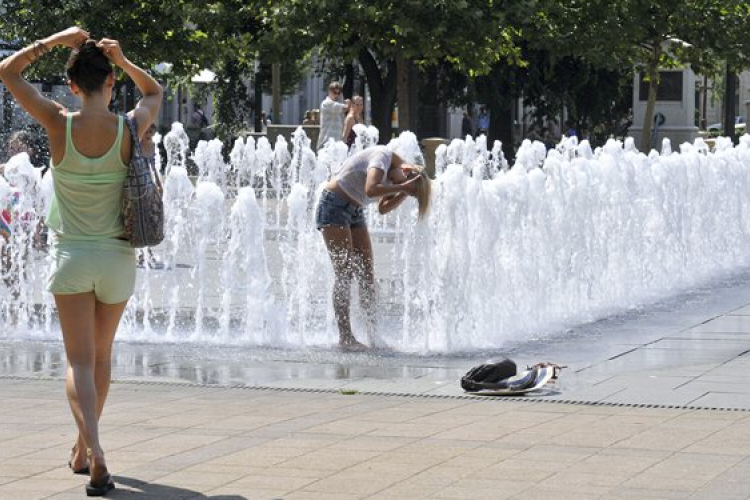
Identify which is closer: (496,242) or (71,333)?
(71,333)

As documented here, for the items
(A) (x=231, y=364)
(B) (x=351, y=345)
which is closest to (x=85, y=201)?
(A) (x=231, y=364)

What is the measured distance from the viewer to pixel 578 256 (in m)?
13.7

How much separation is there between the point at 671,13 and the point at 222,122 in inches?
500

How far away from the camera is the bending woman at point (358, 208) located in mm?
10391

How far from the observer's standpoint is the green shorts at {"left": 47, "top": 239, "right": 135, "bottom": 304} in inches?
252

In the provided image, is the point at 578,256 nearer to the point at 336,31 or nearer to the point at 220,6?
the point at 336,31

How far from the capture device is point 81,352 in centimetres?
646

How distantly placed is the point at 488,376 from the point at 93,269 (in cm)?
298

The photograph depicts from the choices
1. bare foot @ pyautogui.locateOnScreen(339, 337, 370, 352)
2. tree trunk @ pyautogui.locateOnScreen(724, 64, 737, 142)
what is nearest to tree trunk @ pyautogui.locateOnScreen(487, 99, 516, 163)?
tree trunk @ pyautogui.locateOnScreen(724, 64, 737, 142)

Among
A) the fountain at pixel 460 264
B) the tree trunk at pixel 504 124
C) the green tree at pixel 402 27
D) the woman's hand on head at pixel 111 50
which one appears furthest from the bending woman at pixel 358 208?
the tree trunk at pixel 504 124

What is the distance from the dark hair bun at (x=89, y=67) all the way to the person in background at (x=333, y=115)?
2122 centimetres

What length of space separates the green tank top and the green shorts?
0.04 meters

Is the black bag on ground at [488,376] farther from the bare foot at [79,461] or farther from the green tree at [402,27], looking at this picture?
the green tree at [402,27]

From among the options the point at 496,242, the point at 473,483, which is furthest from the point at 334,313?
the point at 473,483
